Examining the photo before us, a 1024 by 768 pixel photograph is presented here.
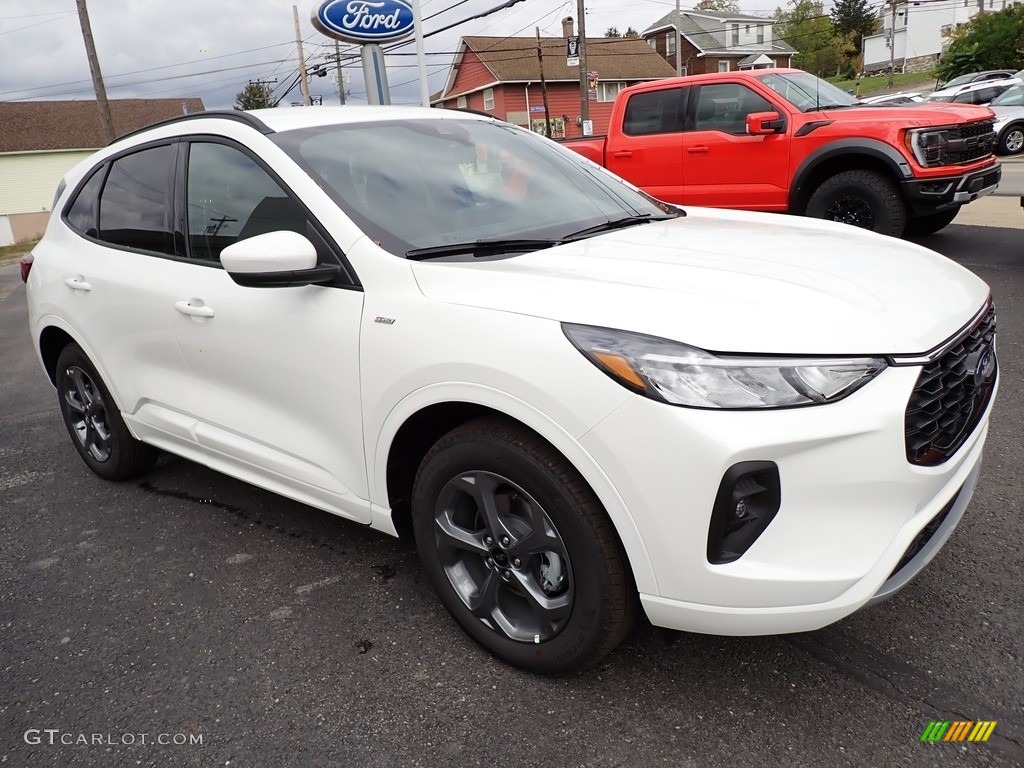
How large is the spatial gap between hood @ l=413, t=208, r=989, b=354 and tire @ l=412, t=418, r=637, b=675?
404 mm

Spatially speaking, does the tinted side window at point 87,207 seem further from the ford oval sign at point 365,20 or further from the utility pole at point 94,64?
the utility pole at point 94,64

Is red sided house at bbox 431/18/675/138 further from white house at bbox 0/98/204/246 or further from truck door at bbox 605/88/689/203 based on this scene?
truck door at bbox 605/88/689/203

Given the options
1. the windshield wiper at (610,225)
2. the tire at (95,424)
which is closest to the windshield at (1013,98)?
the windshield wiper at (610,225)

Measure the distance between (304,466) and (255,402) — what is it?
1.09ft

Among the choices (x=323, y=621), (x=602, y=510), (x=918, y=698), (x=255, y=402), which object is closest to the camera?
(x=602, y=510)

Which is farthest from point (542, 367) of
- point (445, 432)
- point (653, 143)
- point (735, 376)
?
point (653, 143)

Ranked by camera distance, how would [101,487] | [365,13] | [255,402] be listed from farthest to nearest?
1. [365,13]
2. [101,487]
3. [255,402]

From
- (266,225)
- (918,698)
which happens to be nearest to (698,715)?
(918,698)

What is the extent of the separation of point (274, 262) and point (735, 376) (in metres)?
1.43

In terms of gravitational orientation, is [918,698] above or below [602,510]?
below

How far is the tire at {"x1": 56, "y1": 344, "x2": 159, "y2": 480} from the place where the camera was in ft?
12.9

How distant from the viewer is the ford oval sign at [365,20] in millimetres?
12258

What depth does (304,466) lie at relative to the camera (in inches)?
112

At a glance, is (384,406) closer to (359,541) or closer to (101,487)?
(359,541)
